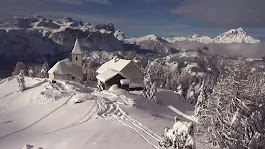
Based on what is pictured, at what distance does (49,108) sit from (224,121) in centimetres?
2542

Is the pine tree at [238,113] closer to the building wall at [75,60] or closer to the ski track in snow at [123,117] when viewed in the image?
the ski track in snow at [123,117]

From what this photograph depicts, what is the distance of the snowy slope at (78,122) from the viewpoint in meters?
24.6

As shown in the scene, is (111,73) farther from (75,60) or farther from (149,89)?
(75,60)

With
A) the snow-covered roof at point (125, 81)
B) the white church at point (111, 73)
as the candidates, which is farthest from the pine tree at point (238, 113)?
the white church at point (111, 73)

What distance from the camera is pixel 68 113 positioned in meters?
34.2

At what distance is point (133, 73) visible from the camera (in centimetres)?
5800

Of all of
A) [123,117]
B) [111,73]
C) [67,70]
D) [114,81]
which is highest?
[111,73]

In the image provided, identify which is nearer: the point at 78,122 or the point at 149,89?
the point at 78,122

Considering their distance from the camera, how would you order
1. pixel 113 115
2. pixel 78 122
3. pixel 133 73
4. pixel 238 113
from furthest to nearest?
pixel 133 73, pixel 113 115, pixel 78 122, pixel 238 113

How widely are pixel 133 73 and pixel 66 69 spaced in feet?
52.2

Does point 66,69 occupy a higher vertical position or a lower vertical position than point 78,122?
higher

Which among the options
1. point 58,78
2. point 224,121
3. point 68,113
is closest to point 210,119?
point 224,121

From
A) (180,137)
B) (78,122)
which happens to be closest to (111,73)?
(78,122)

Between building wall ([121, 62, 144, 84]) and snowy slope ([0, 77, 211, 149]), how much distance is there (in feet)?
40.6
